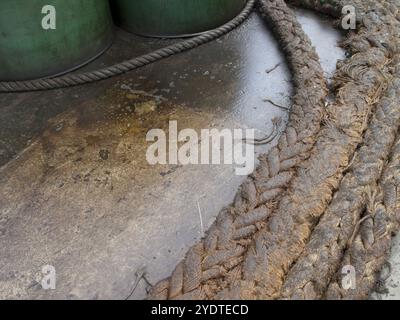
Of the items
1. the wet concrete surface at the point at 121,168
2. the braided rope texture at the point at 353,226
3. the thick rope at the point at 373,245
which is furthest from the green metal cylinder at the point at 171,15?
the thick rope at the point at 373,245

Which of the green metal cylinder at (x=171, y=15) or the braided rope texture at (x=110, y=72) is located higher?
the green metal cylinder at (x=171, y=15)

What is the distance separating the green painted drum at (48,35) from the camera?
2139mm

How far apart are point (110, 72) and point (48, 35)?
351mm

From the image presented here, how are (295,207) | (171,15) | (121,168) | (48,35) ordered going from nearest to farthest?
(295,207) → (121,168) → (48,35) → (171,15)

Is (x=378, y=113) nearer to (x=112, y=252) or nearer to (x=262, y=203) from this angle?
(x=262, y=203)

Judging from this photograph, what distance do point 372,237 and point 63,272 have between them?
3.44 feet

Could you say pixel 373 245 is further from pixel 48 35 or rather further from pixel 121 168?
pixel 48 35

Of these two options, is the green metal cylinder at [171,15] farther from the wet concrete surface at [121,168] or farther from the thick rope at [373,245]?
the thick rope at [373,245]

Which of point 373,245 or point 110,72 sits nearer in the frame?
point 373,245

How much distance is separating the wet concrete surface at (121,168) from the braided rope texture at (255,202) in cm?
8

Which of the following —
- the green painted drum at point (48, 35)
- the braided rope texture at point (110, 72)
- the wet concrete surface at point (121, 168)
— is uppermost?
the green painted drum at point (48, 35)

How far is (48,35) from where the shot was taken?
2.25 metres

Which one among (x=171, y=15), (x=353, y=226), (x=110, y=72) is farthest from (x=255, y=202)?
(x=171, y=15)

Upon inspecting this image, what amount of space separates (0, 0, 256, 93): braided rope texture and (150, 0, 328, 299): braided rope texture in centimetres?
52
